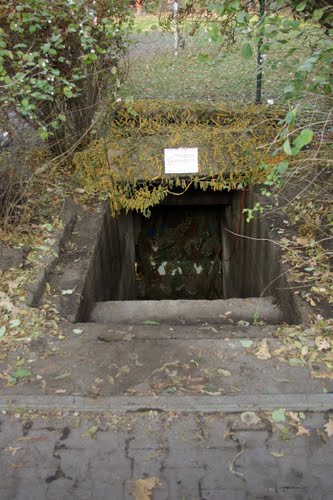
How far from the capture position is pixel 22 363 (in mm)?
3002

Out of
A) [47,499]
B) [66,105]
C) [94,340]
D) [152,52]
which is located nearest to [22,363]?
[94,340]

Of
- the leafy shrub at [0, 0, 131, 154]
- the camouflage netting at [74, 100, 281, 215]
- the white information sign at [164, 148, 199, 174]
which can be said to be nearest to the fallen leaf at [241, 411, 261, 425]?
the leafy shrub at [0, 0, 131, 154]

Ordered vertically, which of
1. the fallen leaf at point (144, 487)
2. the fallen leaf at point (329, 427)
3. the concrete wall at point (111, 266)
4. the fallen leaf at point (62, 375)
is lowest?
the concrete wall at point (111, 266)

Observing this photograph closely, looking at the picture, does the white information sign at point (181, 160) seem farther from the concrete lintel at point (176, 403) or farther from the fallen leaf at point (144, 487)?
the fallen leaf at point (144, 487)

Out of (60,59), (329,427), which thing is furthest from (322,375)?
(60,59)

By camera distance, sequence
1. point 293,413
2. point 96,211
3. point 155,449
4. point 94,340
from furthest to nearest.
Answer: point 96,211 < point 94,340 < point 293,413 < point 155,449

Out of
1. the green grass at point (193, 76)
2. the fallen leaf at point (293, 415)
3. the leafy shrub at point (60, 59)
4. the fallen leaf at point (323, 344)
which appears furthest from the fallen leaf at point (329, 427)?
the green grass at point (193, 76)

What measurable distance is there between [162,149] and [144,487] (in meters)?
4.30

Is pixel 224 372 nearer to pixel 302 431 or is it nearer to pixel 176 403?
pixel 176 403

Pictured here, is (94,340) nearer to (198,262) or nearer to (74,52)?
(74,52)

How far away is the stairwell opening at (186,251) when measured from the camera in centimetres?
600

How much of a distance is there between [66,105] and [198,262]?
4.83 metres

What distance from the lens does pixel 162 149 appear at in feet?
18.9

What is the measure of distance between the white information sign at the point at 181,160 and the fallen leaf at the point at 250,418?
3.77 metres
